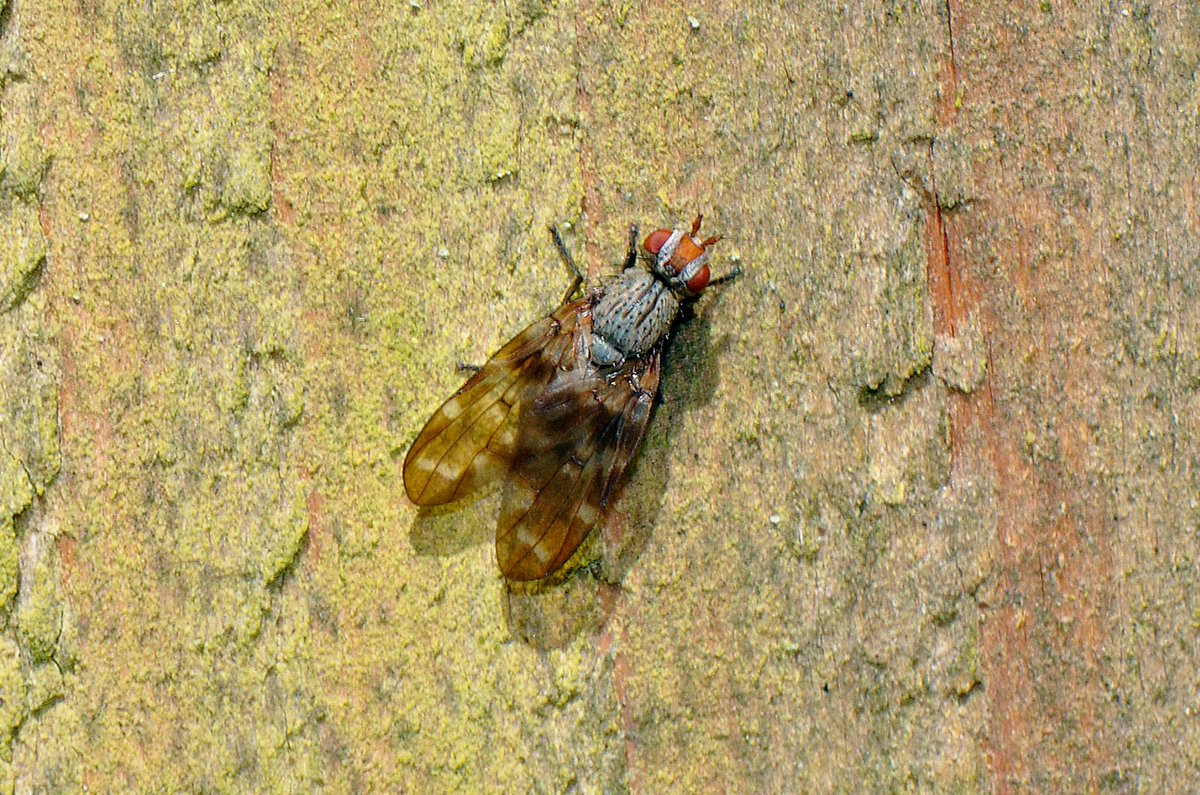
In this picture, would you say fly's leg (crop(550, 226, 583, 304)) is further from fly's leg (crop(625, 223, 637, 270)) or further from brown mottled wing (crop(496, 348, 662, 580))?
brown mottled wing (crop(496, 348, 662, 580))

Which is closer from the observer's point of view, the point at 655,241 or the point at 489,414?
the point at 655,241

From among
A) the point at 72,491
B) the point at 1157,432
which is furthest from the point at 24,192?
the point at 1157,432

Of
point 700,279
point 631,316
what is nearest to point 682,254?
point 700,279

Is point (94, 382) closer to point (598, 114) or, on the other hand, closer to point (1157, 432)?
point (598, 114)

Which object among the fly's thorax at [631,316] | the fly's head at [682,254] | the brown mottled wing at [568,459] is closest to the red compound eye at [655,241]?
the fly's head at [682,254]

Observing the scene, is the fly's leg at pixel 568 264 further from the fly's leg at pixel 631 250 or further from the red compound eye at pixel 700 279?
the red compound eye at pixel 700 279

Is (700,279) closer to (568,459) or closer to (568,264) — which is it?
(568,264)
